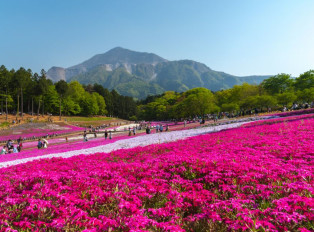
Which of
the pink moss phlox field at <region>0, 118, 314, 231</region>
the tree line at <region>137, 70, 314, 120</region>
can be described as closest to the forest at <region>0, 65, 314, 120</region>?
the tree line at <region>137, 70, 314, 120</region>

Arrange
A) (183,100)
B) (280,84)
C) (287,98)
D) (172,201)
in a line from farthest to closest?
(183,100), (280,84), (287,98), (172,201)

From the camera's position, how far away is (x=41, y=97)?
292 ft

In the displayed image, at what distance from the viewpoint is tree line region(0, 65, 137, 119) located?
76.3m

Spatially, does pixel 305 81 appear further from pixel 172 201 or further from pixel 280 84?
pixel 172 201

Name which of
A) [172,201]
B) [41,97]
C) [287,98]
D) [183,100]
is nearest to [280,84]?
[287,98]

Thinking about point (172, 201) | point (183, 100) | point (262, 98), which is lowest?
point (172, 201)

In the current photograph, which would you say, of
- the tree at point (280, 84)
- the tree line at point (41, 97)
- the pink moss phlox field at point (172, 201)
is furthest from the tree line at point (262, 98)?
the pink moss phlox field at point (172, 201)

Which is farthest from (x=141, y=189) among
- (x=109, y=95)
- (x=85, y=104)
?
(x=109, y=95)

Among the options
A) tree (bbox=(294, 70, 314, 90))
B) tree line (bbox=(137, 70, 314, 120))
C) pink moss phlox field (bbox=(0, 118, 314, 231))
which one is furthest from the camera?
tree (bbox=(294, 70, 314, 90))

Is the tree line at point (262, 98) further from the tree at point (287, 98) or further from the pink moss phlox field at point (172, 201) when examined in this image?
the pink moss phlox field at point (172, 201)

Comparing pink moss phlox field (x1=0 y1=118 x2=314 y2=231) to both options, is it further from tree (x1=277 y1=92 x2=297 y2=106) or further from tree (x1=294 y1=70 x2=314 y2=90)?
tree (x1=294 y1=70 x2=314 y2=90)

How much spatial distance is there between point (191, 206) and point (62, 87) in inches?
3801

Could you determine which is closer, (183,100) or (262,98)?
(262,98)

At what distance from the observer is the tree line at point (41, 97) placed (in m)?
76.3
